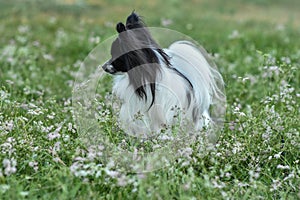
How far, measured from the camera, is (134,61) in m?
3.61

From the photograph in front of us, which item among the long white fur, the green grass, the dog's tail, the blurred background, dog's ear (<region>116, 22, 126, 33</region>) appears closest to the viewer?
the green grass

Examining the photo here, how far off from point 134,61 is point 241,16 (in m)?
6.52

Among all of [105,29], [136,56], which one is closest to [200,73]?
[136,56]

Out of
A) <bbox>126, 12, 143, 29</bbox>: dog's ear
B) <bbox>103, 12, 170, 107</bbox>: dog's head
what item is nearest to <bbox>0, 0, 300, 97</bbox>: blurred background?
<bbox>103, 12, 170, 107</bbox>: dog's head

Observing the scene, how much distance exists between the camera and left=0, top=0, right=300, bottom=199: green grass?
3.16 meters

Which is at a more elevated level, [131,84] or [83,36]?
[131,84]

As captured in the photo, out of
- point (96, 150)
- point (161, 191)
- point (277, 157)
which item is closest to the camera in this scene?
point (161, 191)

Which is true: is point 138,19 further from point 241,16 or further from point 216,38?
point 241,16

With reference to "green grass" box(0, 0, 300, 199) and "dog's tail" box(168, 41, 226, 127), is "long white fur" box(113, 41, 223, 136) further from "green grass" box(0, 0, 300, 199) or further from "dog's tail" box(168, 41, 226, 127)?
"green grass" box(0, 0, 300, 199)

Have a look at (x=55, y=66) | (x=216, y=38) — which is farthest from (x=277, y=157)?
(x=216, y=38)

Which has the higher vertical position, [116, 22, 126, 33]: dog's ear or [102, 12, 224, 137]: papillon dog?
[116, 22, 126, 33]: dog's ear

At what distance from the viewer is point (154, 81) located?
369cm

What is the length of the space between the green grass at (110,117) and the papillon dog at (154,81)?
24cm

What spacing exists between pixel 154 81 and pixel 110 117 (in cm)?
36
